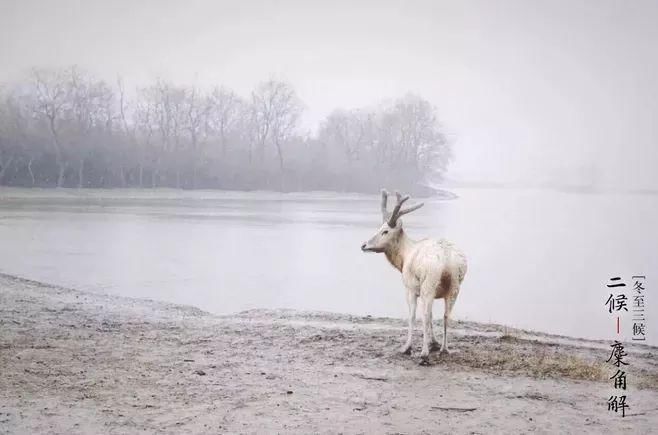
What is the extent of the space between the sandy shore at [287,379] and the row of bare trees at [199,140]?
17.9 ft

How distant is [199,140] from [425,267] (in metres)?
9.47

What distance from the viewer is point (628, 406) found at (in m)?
3.36

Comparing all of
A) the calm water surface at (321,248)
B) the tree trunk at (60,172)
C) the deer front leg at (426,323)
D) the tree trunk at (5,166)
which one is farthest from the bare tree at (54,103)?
the deer front leg at (426,323)

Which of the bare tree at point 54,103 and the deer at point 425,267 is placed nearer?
the deer at point 425,267

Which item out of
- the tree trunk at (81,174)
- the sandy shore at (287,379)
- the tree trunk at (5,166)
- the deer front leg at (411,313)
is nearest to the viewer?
the sandy shore at (287,379)

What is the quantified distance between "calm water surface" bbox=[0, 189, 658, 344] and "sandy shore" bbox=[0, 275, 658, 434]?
1372 millimetres

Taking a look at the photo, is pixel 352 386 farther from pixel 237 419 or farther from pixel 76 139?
pixel 76 139

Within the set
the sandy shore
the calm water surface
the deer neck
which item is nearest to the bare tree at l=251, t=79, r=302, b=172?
the calm water surface

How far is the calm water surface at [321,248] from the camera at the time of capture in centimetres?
659

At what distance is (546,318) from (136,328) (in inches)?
150

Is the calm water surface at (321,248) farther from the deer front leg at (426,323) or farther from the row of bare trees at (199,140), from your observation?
the deer front leg at (426,323)

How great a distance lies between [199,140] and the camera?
12586 millimetres

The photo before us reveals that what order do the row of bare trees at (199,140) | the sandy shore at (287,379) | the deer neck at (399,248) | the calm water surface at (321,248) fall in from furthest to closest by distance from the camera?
the row of bare trees at (199,140) < the calm water surface at (321,248) < the deer neck at (399,248) < the sandy shore at (287,379)

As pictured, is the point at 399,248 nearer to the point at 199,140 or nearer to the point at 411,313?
the point at 411,313
